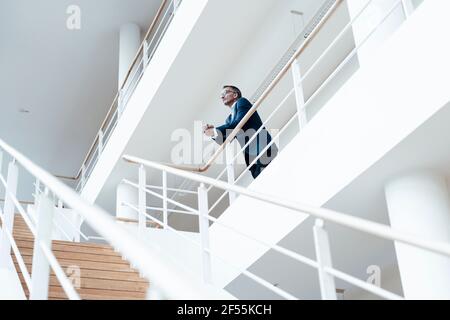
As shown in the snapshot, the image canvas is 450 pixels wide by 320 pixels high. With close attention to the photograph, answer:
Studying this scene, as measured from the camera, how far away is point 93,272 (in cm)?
204

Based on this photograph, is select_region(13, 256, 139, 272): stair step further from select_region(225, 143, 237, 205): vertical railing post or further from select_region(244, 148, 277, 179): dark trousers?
select_region(244, 148, 277, 179): dark trousers

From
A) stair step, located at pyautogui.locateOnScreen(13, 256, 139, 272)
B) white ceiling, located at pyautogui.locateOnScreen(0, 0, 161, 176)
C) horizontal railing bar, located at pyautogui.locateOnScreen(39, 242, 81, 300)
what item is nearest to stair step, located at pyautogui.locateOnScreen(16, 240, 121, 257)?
stair step, located at pyautogui.locateOnScreen(13, 256, 139, 272)

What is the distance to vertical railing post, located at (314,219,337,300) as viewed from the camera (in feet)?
3.63

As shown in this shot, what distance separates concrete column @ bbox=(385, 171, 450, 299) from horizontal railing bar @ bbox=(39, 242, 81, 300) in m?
1.32

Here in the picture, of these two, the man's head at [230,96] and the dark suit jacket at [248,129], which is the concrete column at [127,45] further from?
the dark suit jacket at [248,129]

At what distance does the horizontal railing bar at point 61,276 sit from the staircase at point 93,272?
579 millimetres

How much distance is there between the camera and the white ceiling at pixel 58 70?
17.9 ft

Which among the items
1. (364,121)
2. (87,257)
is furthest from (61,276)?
(364,121)

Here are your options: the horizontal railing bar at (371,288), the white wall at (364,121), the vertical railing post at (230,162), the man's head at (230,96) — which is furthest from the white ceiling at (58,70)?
the horizontal railing bar at (371,288)

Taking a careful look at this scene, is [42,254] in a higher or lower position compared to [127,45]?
lower

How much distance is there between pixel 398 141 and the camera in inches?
76.5

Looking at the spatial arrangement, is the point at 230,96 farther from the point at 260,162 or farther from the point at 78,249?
the point at 78,249

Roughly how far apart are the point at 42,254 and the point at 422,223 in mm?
1390
